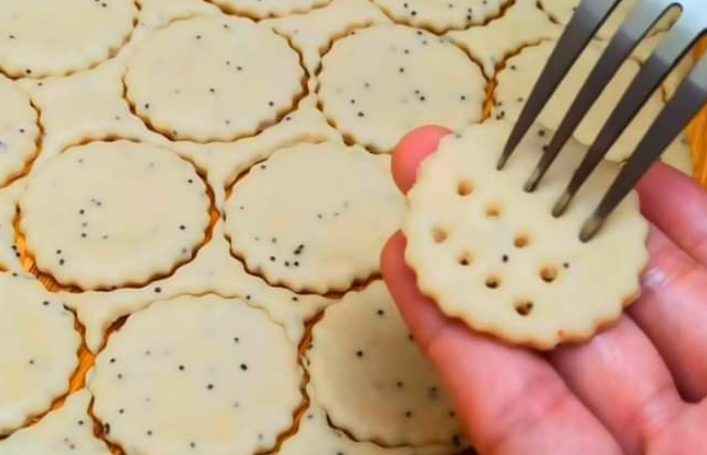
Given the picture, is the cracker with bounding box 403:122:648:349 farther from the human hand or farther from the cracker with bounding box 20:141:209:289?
the cracker with bounding box 20:141:209:289

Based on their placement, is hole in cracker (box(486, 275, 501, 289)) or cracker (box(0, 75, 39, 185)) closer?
hole in cracker (box(486, 275, 501, 289))

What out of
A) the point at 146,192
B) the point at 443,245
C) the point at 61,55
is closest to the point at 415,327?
the point at 443,245

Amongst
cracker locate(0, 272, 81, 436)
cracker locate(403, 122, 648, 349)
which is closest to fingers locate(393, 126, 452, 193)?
cracker locate(403, 122, 648, 349)

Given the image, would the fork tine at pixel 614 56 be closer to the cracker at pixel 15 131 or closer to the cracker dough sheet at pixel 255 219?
the cracker dough sheet at pixel 255 219

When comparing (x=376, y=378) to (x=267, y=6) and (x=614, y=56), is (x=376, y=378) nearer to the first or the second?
(x=614, y=56)

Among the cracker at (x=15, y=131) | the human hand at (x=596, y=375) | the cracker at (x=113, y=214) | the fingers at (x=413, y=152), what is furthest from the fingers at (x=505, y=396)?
the cracker at (x=15, y=131)

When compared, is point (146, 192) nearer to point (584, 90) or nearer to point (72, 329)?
point (72, 329)

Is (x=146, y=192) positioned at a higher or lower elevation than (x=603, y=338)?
lower

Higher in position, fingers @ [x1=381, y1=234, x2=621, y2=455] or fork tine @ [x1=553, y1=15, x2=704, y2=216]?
fork tine @ [x1=553, y1=15, x2=704, y2=216]
